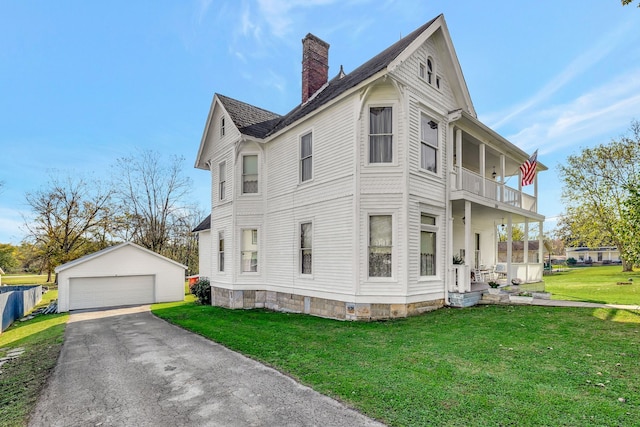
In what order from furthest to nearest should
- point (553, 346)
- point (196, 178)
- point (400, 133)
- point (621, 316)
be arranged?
point (196, 178) < point (400, 133) < point (621, 316) < point (553, 346)

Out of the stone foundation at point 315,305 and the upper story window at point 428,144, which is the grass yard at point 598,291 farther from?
the upper story window at point 428,144

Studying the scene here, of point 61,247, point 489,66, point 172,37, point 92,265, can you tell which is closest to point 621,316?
point 489,66

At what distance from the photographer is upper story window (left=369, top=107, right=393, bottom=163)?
10.3 metres

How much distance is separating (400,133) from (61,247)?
128ft

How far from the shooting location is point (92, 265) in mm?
18484

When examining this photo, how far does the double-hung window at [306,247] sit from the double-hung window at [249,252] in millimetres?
2897

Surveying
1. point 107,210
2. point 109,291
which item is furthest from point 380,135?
point 107,210

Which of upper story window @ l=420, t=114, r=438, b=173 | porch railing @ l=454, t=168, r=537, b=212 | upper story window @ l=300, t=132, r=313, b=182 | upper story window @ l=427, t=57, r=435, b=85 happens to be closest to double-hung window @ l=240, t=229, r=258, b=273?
upper story window @ l=300, t=132, r=313, b=182

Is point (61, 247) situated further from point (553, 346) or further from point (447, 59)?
point (553, 346)

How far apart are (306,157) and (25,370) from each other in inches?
371

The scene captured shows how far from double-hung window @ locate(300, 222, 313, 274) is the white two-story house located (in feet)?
0.18

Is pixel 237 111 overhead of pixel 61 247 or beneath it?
overhead

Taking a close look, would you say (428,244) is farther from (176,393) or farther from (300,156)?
(176,393)

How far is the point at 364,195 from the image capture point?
1015 cm
